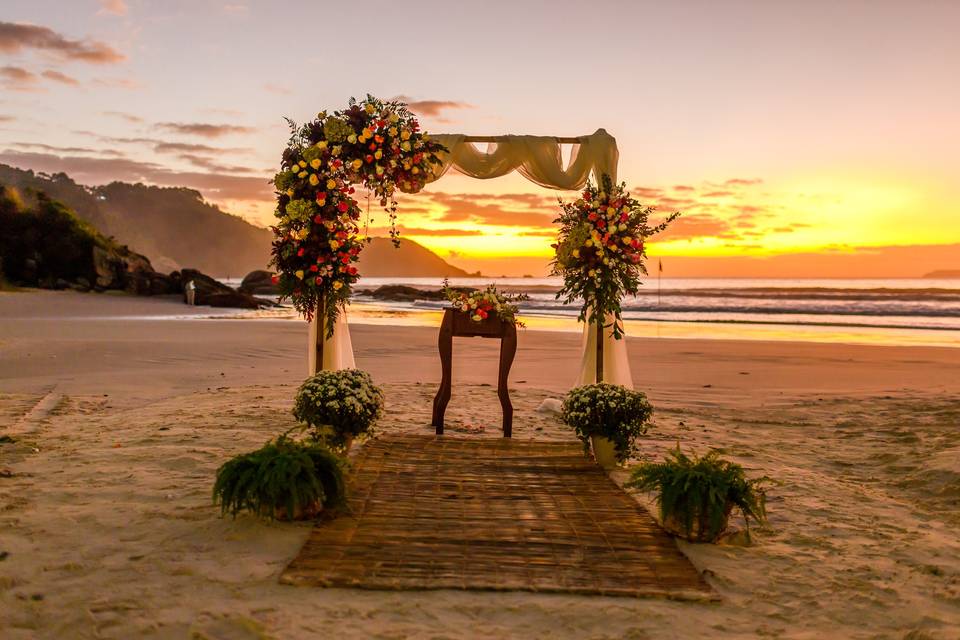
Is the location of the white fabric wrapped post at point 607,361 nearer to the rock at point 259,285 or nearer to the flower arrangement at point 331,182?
the flower arrangement at point 331,182

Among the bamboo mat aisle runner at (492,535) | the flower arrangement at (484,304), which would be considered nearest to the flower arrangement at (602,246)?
the flower arrangement at (484,304)

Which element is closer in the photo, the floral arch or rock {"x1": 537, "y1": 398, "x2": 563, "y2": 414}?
the floral arch

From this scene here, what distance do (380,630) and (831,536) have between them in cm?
300

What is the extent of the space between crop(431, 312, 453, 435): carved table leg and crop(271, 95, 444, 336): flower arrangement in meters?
1.06

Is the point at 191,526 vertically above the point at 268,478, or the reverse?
the point at 268,478

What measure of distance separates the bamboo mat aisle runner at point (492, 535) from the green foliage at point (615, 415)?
0.31 metres

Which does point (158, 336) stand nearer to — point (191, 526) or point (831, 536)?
point (191, 526)

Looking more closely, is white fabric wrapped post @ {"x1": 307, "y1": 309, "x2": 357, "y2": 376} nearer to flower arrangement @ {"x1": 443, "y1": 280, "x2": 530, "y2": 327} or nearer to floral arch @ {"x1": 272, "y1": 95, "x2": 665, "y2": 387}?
floral arch @ {"x1": 272, "y1": 95, "x2": 665, "y2": 387}

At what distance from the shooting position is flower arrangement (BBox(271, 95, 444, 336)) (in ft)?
24.5

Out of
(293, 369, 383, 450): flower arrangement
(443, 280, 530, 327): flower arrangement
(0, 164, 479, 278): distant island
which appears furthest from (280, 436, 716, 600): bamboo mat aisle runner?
(0, 164, 479, 278): distant island

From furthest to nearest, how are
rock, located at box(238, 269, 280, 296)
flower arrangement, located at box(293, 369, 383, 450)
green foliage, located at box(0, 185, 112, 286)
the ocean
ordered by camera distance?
rock, located at box(238, 269, 280, 296), green foliage, located at box(0, 185, 112, 286), the ocean, flower arrangement, located at box(293, 369, 383, 450)

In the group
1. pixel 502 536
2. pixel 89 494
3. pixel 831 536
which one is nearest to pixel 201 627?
pixel 502 536

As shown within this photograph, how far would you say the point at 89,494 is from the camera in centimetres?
513

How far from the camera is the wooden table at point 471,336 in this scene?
7.73 meters
